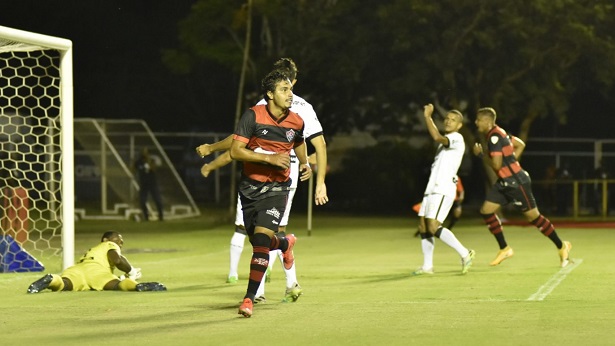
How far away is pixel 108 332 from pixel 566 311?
13.6 ft

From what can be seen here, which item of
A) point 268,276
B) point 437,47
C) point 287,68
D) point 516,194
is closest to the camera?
point 287,68

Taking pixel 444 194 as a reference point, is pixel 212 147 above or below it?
above

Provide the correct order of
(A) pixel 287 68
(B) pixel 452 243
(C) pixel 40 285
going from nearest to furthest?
(A) pixel 287 68
(C) pixel 40 285
(B) pixel 452 243

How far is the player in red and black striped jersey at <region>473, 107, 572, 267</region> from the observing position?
1667 cm

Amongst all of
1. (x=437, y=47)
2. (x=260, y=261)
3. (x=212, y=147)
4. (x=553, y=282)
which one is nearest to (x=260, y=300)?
(x=260, y=261)

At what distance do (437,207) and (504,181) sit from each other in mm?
1416

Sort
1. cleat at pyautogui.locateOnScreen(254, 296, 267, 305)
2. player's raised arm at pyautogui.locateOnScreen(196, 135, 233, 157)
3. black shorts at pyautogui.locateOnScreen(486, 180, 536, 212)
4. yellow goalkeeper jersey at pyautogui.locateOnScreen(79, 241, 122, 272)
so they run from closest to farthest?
player's raised arm at pyautogui.locateOnScreen(196, 135, 233, 157), cleat at pyautogui.locateOnScreen(254, 296, 267, 305), yellow goalkeeper jersey at pyautogui.locateOnScreen(79, 241, 122, 272), black shorts at pyautogui.locateOnScreen(486, 180, 536, 212)

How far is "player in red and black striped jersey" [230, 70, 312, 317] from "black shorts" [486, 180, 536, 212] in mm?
6231

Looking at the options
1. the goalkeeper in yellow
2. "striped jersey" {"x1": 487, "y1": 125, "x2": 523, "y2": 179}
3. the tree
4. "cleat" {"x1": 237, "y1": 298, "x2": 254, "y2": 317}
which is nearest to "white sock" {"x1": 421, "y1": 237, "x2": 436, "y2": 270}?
"striped jersey" {"x1": 487, "y1": 125, "x2": 523, "y2": 179}

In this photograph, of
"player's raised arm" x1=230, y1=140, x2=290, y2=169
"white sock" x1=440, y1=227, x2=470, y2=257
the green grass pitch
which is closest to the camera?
the green grass pitch

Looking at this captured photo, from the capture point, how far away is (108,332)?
10.1 metres

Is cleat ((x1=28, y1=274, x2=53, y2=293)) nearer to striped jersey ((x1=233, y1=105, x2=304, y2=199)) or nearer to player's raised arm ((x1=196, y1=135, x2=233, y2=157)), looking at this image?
player's raised arm ((x1=196, y1=135, x2=233, y2=157))

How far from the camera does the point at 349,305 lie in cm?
1198

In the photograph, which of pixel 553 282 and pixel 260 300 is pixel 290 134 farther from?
pixel 553 282
